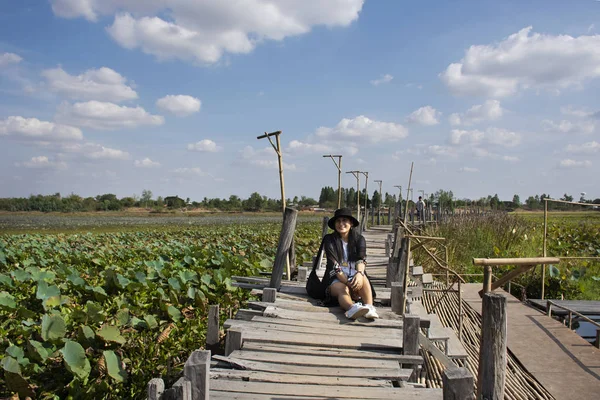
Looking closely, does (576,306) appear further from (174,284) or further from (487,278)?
(174,284)

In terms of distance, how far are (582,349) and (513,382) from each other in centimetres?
180

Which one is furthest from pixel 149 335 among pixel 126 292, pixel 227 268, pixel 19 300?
pixel 227 268

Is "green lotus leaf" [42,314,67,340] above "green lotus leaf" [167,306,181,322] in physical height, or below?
above

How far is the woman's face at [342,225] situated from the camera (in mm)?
5121

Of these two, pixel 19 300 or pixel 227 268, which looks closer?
pixel 19 300

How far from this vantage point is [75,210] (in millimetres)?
48250

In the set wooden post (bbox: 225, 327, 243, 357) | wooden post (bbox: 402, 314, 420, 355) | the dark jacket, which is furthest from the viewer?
the dark jacket

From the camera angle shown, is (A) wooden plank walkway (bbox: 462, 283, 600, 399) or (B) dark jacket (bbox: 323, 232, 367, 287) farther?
(A) wooden plank walkway (bbox: 462, 283, 600, 399)

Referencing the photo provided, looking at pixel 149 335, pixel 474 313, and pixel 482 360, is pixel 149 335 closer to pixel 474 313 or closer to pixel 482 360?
pixel 482 360

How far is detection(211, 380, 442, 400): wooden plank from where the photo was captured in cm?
325

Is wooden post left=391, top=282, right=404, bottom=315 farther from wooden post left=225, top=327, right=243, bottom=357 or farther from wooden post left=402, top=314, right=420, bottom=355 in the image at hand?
wooden post left=225, top=327, right=243, bottom=357

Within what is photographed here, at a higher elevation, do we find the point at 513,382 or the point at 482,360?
the point at 482,360

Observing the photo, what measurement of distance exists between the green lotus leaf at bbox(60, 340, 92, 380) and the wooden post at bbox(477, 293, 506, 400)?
3.36 meters

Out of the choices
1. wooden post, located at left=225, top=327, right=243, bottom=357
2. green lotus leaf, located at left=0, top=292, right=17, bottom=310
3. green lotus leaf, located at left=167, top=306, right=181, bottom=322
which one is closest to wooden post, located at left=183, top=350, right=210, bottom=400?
wooden post, located at left=225, top=327, right=243, bottom=357
